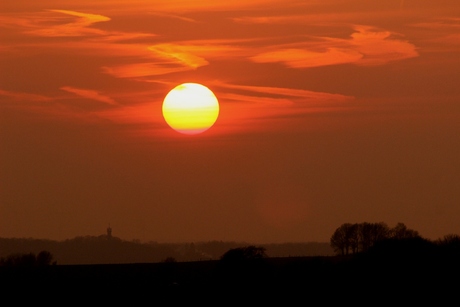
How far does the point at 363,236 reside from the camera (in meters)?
157

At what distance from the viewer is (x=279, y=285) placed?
96688mm

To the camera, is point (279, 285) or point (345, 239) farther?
point (345, 239)

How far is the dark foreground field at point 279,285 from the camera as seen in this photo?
3674 inches

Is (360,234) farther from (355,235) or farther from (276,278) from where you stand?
(276,278)

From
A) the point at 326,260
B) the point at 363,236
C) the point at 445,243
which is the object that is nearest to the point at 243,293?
Answer: the point at 326,260

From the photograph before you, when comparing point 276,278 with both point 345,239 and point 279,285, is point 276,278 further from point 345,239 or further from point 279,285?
point 345,239

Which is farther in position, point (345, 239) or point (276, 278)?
point (345, 239)

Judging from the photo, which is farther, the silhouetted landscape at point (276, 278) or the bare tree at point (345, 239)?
the bare tree at point (345, 239)

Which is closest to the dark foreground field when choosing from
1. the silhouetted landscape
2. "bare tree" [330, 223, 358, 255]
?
the silhouetted landscape

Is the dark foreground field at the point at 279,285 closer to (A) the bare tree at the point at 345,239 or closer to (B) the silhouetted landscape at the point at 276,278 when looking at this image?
(B) the silhouetted landscape at the point at 276,278

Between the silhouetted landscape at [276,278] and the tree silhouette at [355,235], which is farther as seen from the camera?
the tree silhouette at [355,235]

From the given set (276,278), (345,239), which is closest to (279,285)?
(276,278)

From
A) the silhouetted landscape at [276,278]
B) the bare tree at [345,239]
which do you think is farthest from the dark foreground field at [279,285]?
the bare tree at [345,239]

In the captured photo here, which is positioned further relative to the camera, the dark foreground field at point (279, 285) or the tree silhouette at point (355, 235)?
the tree silhouette at point (355, 235)
